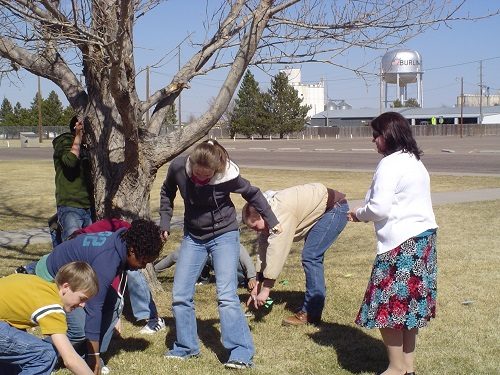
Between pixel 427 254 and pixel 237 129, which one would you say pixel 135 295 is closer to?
pixel 427 254

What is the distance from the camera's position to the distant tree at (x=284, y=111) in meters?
77.5

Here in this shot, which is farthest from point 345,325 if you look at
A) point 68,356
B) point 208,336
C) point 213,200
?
point 68,356

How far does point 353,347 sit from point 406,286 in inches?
51.5

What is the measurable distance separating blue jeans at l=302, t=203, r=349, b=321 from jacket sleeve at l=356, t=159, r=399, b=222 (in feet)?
5.47

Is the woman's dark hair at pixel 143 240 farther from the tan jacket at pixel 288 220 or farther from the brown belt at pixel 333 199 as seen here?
the brown belt at pixel 333 199

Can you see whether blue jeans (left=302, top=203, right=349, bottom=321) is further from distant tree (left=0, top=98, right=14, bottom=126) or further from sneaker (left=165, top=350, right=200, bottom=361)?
distant tree (left=0, top=98, right=14, bottom=126)

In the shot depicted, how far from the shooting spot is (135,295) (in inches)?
260

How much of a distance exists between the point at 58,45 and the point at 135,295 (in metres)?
2.26

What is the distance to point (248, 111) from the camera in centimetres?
7750

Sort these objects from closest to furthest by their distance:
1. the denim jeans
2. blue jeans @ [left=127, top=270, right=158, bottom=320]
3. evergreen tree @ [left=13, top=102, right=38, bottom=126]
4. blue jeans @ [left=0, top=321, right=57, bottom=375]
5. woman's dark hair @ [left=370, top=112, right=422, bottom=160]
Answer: blue jeans @ [left=0, top=321, right=57, bottom=375] → woman's dark hair @ [left=370, top=112, right=422, bottom=160] → the denim jeans → blue jeans @ [left=127, top=270, right=158, bottom=320] → evergreen tree @ [left=13, top=102, right=38, bottom=126]

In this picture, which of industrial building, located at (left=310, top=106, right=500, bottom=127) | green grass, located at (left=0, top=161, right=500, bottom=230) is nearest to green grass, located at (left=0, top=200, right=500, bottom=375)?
green grass, located at (left=0, top=161, right=500, bottom=230)

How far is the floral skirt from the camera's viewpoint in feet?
16.6

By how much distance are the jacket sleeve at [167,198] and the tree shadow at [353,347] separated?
162cm

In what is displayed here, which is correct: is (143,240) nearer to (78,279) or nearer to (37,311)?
(78,279)
